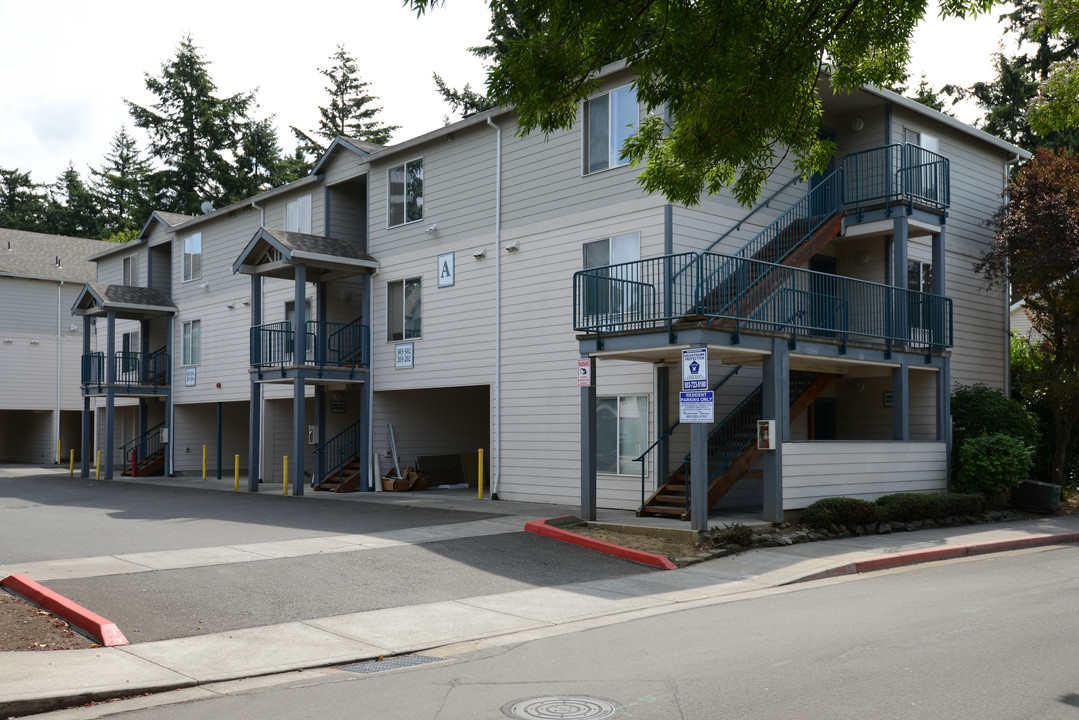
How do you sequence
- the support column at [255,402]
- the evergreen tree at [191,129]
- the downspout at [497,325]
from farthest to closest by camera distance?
1. the evergreen tree at [191,129]
2. the support column at [255,402]
3. the downspout at [497,325]

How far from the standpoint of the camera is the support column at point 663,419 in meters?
17.6

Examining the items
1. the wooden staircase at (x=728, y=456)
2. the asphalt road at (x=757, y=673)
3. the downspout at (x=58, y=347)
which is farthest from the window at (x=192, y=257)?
the asphalt road at (x=757, y=673)

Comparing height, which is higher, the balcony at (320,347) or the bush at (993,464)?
the balcony at (320,347)

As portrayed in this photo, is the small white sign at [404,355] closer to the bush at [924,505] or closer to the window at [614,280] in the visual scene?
the window at [614,280]

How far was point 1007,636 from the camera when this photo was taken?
8102mm

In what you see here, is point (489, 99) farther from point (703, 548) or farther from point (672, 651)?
point (703, 548)

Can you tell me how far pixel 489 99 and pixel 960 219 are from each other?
17474 millimetres

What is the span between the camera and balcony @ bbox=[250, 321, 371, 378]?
24.4 meters

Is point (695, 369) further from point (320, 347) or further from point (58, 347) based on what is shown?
point (58, 347)

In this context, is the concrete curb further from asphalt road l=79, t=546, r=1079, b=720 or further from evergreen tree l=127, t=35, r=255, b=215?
evergreen tree l=127, t=35, r=255, b=215

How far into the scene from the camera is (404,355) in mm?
23906

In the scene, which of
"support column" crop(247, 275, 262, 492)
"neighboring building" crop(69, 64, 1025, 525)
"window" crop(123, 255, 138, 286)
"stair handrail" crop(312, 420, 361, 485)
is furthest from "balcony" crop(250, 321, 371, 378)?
"window" crop(123, 255, 138, 286)

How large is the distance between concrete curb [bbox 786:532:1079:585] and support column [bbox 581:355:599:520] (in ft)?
14.5

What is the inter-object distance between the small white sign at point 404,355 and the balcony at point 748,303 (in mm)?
7316
